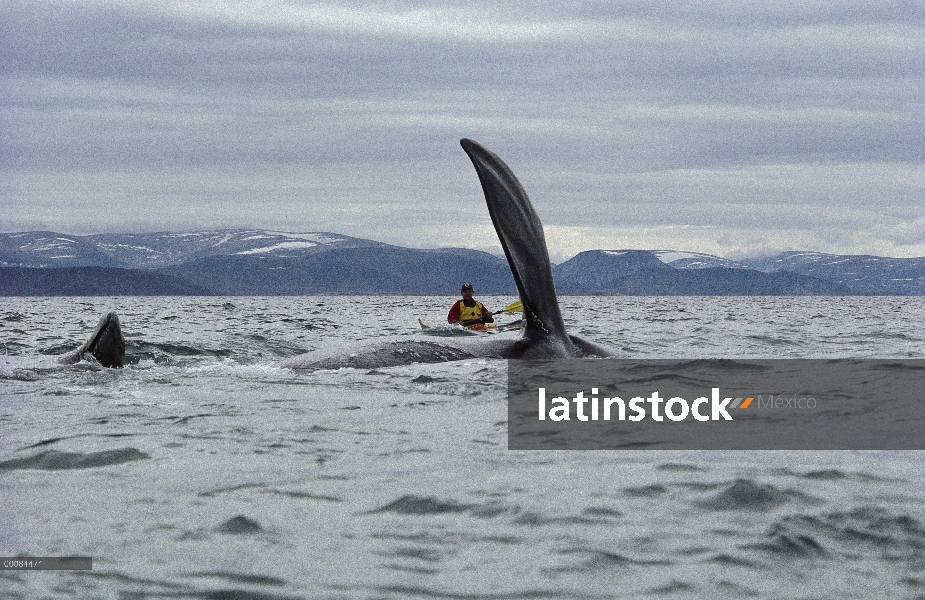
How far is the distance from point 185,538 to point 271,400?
3851 mm

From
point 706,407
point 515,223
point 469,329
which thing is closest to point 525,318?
point 515,223

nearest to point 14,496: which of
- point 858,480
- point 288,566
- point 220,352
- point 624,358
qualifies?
point 288,566

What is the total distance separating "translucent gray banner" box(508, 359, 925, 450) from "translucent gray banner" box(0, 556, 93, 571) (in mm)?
2954

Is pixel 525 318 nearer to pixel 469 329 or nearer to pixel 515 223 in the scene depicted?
pixel 515 223

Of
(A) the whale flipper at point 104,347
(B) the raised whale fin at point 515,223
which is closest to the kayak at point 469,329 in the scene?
(A) the whale flipper at point 104,347

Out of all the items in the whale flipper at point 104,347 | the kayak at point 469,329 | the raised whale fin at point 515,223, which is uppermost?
the raised whale fin at point 515,223

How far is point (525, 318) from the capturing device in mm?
8500

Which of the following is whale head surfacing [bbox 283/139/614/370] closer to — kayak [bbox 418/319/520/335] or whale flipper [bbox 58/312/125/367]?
whale flipper [bbox 58/312/125/367]

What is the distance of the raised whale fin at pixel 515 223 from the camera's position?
7844 millimetres

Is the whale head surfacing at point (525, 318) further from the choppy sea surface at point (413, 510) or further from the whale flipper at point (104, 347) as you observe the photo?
the whale flipper at point (104, 347)

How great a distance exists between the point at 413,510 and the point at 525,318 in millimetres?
4136

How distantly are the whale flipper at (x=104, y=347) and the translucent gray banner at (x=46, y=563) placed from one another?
5.91 meters

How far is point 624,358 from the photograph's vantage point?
9688mm

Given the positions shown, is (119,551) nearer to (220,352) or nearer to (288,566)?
(288,566)
